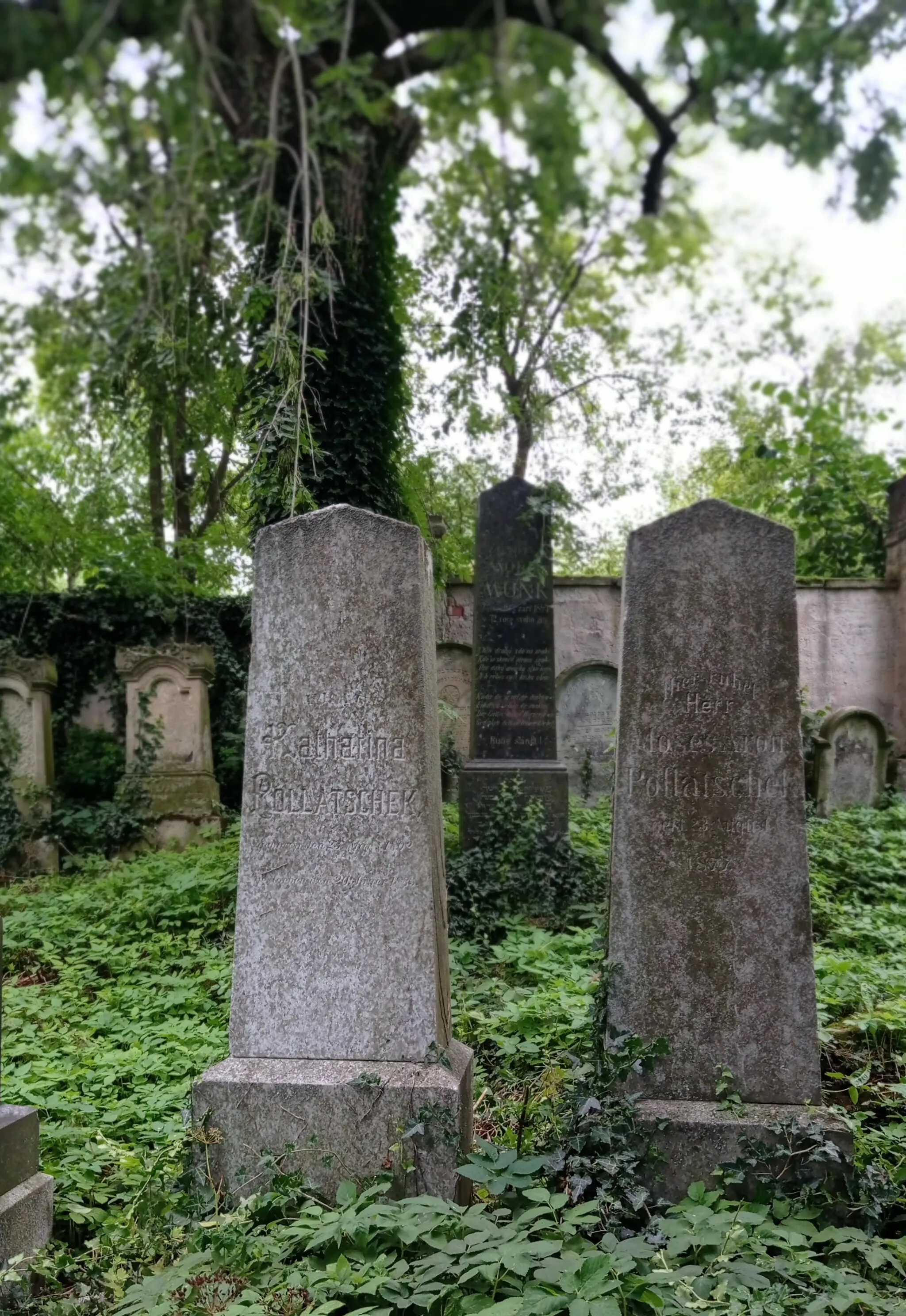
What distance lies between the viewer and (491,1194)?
10.3 ft

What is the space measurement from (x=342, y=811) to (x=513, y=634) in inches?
189

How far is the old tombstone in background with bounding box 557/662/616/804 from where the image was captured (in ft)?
33.2

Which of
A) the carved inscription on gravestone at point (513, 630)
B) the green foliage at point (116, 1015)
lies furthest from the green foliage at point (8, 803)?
the carved inscription on gravestone at point (513, 630)

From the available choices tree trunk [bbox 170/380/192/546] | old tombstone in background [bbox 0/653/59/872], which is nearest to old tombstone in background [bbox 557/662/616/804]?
tree trunk [bbox 170/380/192/546]

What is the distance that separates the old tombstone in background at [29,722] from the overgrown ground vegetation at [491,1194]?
407 centimetres

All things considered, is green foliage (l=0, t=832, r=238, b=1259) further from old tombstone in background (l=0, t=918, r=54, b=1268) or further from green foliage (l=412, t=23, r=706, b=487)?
green foliage (l=412, t=23, r=706, b=487)

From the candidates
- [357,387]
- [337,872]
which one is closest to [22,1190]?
[337,872]

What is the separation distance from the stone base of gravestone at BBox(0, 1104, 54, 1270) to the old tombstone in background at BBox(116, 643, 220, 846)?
6.13 meters

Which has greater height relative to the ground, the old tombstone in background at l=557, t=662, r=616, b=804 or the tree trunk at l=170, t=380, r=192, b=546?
the tree trunk at l=170, t=380, r=192, b=546

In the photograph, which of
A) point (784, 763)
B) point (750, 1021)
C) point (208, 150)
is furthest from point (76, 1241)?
point (208, 150)

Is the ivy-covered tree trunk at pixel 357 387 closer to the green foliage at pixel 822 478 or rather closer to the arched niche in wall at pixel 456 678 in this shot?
the arched niche in wall at pixel 456 678

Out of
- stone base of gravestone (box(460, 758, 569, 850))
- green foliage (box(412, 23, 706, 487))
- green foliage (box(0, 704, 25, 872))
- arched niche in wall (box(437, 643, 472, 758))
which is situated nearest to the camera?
green foliage (box(412, 23, 706, 487))

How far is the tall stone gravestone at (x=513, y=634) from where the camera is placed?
795 centimetres

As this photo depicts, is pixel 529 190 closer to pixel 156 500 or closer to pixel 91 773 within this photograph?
pixel 91 773
